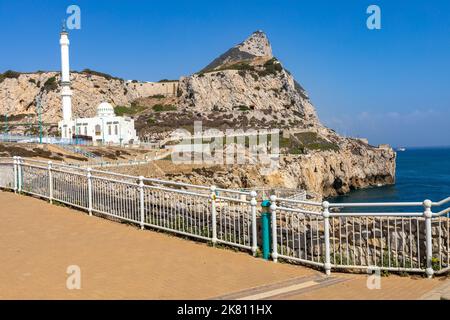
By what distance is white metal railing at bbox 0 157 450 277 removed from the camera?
27.7 ft

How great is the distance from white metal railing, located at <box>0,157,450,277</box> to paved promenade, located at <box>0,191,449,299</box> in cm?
38

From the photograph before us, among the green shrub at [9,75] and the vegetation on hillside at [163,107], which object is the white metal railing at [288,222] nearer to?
the vegetation on hillside at [163,107]

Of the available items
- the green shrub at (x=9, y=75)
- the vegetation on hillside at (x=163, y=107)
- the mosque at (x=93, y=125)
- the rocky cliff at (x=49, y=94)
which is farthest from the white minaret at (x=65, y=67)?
the green shrub at (x=9, y=75)

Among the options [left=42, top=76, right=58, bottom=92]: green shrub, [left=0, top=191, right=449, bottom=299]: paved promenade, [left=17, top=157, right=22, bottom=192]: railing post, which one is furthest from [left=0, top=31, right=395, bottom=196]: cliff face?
[left=0, top=191, right=449, bottom=299]: paved promenade

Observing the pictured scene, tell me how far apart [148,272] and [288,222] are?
3.07 metres

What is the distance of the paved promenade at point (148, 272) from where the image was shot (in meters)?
7.23

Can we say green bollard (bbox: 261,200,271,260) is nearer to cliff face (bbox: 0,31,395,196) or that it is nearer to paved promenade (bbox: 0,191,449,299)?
paved promenade (bbox: 0,191,449,299)

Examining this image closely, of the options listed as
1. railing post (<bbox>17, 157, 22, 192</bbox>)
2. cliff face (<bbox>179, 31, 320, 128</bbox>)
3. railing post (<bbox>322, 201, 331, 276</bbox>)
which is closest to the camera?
railing post (<bbox>322, 201, 331, 276</bbox>)

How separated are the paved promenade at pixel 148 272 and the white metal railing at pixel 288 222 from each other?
0.38 m

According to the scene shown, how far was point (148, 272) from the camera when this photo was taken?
27.3 ft

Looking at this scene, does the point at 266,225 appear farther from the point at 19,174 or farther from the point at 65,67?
the point at 65,67

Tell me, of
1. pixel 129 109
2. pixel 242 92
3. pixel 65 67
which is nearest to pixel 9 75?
pixel 129 109

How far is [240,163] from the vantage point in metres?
59.9

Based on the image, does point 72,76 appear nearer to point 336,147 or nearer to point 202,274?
point 336,147
